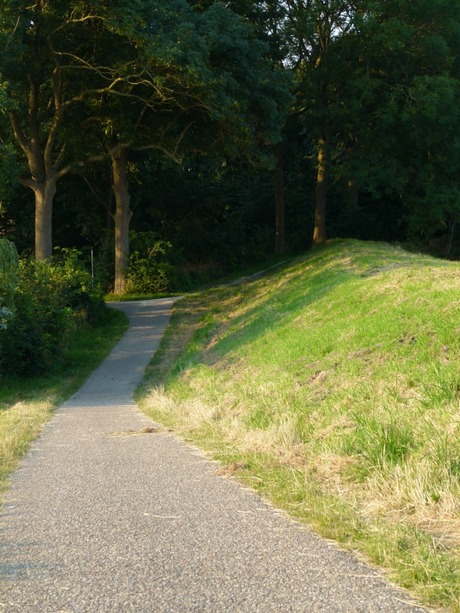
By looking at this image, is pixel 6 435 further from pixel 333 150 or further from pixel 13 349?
pixel 333 150

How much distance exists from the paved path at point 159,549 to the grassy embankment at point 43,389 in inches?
40.4

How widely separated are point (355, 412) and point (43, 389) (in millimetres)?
11404

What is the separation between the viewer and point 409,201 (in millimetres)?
39906

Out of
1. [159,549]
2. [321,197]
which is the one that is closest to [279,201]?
[321,197]

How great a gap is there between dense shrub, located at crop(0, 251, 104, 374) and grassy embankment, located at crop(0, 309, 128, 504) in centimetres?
42

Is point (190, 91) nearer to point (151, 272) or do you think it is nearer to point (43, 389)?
point (151, 272)

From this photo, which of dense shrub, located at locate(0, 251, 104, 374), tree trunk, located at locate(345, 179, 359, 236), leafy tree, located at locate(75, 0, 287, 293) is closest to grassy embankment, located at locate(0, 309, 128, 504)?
dense shrub, located at locate(0, 251, 104, 374)

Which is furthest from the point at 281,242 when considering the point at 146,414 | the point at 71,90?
the point at 146,414

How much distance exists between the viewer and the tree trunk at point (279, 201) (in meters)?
46.3

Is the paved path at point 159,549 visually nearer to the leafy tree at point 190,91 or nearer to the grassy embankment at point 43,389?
the grassy embankment at point 43,389

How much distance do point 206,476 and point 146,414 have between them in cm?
640

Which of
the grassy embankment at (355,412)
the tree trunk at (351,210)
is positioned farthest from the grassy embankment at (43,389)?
the tree trunk at (351,210)

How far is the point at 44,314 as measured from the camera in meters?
22.5

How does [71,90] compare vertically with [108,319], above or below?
above
